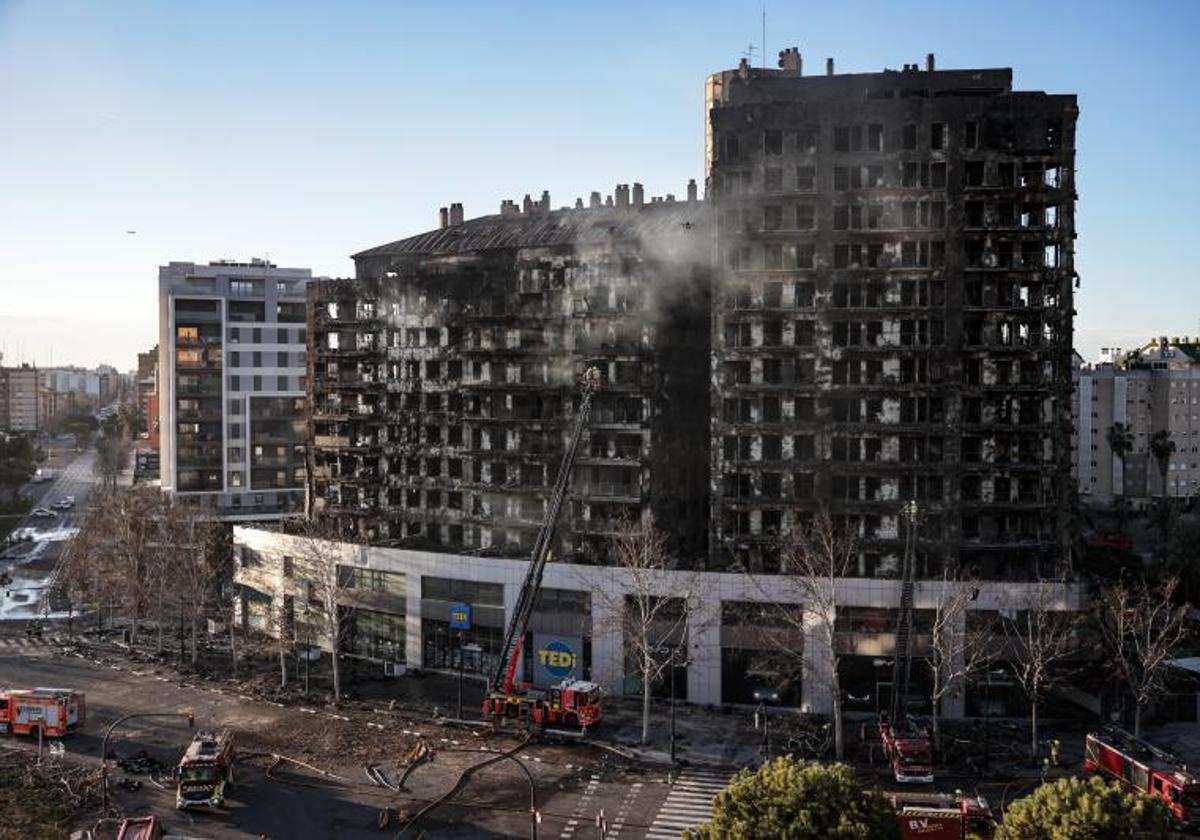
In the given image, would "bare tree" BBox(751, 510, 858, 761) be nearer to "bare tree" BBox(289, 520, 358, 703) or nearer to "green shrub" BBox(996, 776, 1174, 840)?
"green shrub" BBox(996, 776, 1174, 840)

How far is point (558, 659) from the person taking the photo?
240 feet

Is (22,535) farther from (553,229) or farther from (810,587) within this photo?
(810,587)

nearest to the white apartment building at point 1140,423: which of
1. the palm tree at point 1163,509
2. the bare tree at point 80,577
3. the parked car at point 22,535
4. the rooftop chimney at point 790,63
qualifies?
the palm tree at point 1163,509

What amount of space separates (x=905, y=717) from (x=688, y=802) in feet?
49.2

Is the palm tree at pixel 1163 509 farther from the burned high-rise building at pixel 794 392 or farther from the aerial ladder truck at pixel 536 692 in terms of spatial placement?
the aerial ladder truck at pixel 536 692

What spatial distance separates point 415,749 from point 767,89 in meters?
49.7

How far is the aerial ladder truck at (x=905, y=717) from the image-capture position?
53.7 meters

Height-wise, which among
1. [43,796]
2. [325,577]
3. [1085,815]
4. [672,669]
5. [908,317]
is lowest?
[43,796]

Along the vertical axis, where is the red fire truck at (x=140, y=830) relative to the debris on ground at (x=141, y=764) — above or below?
above

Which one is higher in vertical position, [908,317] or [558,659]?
[908,317]

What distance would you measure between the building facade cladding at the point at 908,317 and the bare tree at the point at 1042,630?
5.44m

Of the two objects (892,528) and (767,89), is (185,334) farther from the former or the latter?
(892,528)

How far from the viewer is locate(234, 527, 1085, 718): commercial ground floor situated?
218 ft

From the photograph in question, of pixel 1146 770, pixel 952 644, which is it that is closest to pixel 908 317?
pixel 952 644
